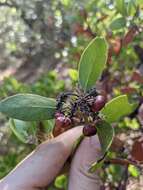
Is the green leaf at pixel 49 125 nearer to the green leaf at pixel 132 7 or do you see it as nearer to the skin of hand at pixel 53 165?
the skin of hand at pixel 53 165

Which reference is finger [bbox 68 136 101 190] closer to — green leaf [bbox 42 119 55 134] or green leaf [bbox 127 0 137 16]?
green leaf [bbox 42 119 55 134]

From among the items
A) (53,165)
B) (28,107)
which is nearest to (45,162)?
(53,165)

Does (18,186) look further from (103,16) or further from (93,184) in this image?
(103,16)

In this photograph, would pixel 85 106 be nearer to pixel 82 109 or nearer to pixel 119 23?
pixel 82 109

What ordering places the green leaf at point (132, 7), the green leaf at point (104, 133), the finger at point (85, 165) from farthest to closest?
the green leaf at point (132, 7)
the finger at point (85, 165)
the green leaf at point (104, 133)

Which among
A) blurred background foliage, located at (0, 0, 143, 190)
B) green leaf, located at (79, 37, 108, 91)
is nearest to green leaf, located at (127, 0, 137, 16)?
blurred background foliage, located at (0, 0, 143, 190)

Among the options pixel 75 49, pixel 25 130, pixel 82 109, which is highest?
pixel 82 109

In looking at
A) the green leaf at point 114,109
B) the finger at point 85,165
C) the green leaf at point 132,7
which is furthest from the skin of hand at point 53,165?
the green leaf at point 132,7
